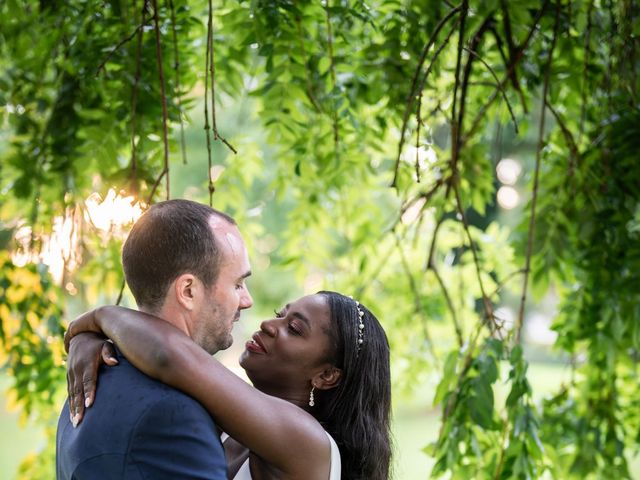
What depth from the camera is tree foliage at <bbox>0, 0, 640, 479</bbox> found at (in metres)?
3.07

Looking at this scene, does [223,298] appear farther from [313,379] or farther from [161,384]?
[313,379]

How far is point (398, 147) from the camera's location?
3752 millimetres

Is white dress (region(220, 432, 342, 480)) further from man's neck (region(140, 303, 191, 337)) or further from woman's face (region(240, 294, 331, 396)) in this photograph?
man's neck (region(140, 303, 191, 337))

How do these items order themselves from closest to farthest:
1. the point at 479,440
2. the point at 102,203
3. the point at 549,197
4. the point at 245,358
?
the point at 245,358 → the point at 479,440 → the point at 102,203 → the point at 549,197

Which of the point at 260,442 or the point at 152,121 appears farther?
the point at 152,121

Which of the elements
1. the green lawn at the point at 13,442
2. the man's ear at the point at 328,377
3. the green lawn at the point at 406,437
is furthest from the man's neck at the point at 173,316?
the green lawn at the point at 13,442

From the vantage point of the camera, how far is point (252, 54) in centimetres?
408

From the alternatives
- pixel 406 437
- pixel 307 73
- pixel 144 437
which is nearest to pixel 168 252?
pixel 144 437

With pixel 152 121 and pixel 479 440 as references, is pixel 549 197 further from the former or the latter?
pixel 152 121

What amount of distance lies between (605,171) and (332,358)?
68.3 inches

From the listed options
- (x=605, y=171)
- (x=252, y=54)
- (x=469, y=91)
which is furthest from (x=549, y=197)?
(x=252, y=54)

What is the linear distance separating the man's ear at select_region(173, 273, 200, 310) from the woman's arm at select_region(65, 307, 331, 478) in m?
0.06

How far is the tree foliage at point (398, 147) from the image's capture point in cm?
307

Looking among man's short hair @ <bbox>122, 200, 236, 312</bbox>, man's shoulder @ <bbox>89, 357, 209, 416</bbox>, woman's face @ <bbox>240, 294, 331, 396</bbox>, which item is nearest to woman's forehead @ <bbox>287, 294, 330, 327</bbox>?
woman's face @ <bbox>240, 294, 331, 396</bbox>
